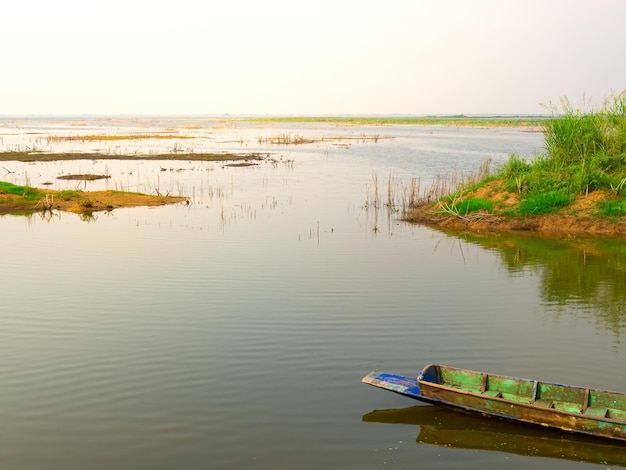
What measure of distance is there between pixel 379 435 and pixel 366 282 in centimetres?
586

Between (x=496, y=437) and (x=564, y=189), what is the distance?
1348cm

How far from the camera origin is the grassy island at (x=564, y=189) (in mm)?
17766

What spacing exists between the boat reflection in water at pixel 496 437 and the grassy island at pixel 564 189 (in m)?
12.2

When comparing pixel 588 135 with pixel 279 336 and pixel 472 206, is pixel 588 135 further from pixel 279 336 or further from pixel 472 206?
pixel 279 336

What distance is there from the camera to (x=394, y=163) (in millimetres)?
36656

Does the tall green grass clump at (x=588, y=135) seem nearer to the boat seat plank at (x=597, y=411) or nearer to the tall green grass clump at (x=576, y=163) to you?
the tall green grass clump at (x=576, y=163)

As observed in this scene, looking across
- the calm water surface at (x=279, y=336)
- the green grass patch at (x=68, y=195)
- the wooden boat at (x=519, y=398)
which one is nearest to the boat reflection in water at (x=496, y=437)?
the calm water surface at (x=279, y=336)

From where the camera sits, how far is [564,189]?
18.4m

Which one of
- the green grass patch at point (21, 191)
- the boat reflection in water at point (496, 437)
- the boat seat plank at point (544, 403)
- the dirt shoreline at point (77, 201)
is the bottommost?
the boat reflection in water at point (496, 437)

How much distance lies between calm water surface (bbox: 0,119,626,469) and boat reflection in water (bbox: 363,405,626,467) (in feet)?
0.07

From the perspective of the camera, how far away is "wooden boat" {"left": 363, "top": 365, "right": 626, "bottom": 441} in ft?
20.5

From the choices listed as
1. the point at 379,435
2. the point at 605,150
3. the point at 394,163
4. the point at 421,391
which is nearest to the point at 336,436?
the point at 379,435

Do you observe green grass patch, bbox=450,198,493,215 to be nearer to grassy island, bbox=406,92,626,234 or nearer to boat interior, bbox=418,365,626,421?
grassy island, bbox=406,92,626,234

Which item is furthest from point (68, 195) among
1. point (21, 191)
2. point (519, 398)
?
point (519, 398)
